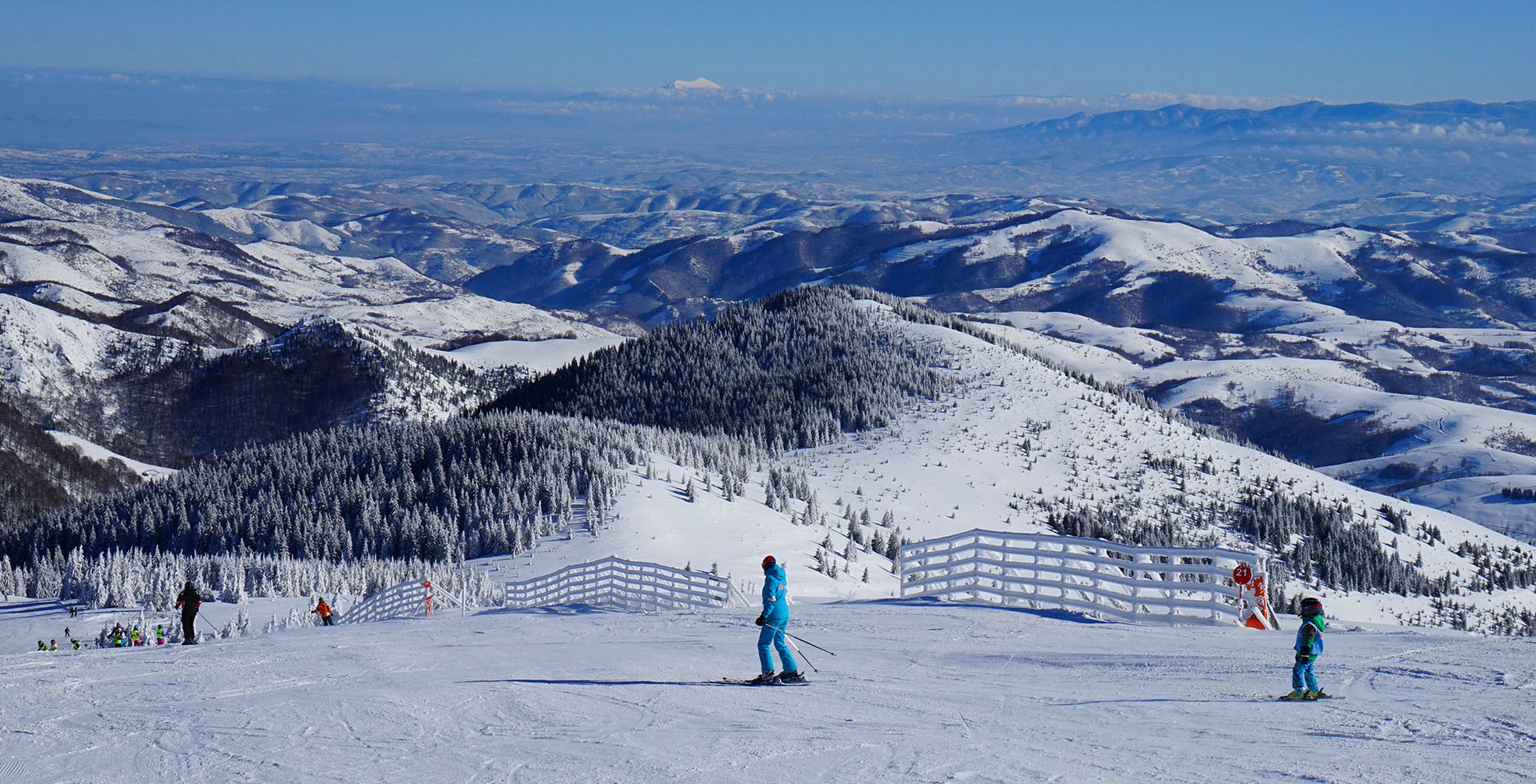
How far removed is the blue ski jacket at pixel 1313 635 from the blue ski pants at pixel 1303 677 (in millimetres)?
169

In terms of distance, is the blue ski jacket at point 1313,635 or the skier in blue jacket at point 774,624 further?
the skier in blue jacket at point 774,624

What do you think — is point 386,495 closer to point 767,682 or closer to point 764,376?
point 764,376

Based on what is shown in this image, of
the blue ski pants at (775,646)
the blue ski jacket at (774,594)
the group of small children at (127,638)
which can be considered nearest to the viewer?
the blue ski jacket at (774,594)

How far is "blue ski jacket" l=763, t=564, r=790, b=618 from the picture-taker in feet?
63.5

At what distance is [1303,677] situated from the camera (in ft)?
59.3

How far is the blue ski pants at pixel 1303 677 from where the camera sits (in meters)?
18.0

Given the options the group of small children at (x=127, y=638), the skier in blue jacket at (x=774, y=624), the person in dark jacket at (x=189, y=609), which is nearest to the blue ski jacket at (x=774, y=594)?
the skier in blue jacket at (x=774, y=624)

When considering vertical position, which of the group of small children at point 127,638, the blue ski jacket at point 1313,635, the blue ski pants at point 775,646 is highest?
the blue ski jacket at point 1313,635

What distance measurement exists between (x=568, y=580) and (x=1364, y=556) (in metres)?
56.8

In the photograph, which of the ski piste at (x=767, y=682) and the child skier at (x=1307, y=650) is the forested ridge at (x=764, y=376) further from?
the child skier at (x=1307, y=650)

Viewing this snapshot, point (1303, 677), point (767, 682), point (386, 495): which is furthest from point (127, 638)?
point (1303, 677)

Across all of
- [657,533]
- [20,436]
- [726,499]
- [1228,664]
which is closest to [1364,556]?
[726,499]

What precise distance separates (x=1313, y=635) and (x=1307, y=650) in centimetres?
27

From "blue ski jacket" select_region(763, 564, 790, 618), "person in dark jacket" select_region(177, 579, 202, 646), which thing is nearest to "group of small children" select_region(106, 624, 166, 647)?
"person in dark jacket" select_region(177, 579, 202, 646)
